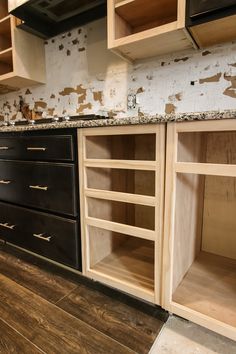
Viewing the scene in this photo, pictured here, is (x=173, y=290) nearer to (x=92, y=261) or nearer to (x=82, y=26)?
(x=92, y=261)

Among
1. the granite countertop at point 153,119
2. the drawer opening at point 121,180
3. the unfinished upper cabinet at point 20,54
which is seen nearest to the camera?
the granite countertop at point 153,119

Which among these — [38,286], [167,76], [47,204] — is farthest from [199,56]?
[38,286]

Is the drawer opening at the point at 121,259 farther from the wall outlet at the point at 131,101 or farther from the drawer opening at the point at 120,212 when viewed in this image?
the wall outlet at the point at 131,101

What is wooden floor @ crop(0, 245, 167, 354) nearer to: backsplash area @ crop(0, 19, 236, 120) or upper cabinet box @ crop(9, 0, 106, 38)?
backsplash area @ crop(0, 19, 236, 120)

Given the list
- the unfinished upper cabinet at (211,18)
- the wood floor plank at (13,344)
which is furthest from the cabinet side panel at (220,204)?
the wood floor plank at (13,344)

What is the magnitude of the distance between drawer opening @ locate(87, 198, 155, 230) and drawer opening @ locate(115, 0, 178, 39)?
94 centimetres

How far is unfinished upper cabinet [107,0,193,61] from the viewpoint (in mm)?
1090

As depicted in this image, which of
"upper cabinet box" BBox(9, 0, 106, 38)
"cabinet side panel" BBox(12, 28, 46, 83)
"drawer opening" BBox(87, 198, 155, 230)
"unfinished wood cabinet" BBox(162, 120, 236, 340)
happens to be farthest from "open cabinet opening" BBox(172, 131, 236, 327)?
"cabinet side panel" BBox(12, 28, 46, 83)

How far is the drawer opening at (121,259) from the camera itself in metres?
1.12

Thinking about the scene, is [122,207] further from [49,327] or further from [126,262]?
[49,327]

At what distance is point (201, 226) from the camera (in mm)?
1344

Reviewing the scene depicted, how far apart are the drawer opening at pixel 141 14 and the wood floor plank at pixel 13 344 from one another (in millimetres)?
1526

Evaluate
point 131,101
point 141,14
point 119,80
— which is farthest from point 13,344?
point 141,14

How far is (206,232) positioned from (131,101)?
983 millimetres
